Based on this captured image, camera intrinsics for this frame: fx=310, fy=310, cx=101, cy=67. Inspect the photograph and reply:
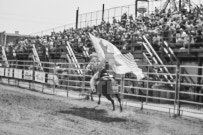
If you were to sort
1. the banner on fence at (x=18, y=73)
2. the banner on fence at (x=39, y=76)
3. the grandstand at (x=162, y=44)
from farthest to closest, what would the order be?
the banner on fence at (x=18, y=73), the banner on fence at (x=39, y=76), the grandstand at (x=162, y=44)

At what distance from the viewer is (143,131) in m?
8.55

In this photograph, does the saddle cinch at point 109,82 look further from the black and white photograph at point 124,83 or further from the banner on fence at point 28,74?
the banner on fence at point 28,74

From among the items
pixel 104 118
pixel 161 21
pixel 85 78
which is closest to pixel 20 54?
pixel 85 78

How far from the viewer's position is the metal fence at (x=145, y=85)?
1223 centimetres

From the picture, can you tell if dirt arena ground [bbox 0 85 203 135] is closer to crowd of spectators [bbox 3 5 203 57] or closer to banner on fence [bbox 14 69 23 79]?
crowd of spectators [bbox 3 5 203 57]

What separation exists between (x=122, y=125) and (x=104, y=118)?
1.34 metres

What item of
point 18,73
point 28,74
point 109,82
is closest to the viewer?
point 109,82

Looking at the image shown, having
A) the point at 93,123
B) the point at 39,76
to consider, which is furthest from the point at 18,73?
the point at 93,123

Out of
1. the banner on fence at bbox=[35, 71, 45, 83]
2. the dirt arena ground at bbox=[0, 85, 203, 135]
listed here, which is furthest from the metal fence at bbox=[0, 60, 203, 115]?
the dirt arena ground at bbox=[0, 85, 203, 135]

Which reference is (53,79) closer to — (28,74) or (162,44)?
(28,74)

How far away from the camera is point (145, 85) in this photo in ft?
56.6

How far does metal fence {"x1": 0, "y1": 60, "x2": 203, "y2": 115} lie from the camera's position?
1223cm

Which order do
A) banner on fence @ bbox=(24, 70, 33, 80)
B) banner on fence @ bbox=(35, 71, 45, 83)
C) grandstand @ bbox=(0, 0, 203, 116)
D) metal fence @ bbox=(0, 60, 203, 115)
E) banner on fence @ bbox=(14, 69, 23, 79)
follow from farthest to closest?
1. banner on fence @ bbox=(14, 69, 23, 79)
2. banner on fence @ bbox=(24, 70, 33, 80)
3. banner on fence @ bbox=(35, 71, 45, 83)
4. grandstand @ bbox=(0, 0, 203, 116)
5. metal fence @ bbox=(0, 60, 203, 115)

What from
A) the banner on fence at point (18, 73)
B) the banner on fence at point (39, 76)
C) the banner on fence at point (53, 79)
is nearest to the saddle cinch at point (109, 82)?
the banner on fence at point (53, 79)
